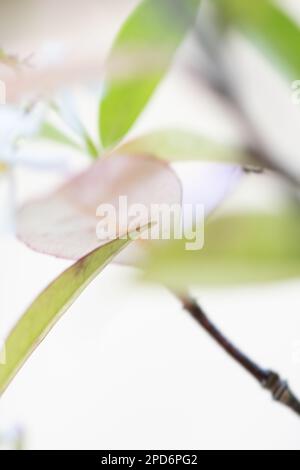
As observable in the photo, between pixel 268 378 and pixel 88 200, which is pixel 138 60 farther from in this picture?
pixel 268 378

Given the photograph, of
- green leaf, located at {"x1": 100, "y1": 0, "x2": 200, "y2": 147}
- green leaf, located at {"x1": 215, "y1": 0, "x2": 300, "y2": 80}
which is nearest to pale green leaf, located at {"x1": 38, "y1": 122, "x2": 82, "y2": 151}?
green leaf, located at {"x1": 100, "y1": 0, "x2": 200, "y2": 147}

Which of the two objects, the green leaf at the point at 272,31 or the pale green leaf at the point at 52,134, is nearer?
the green leaf at the point at 272,31

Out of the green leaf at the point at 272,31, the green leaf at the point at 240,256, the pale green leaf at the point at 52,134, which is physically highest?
the green leaf at the point at 272,31

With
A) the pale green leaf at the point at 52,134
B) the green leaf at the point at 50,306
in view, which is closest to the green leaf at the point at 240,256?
the green leaf at the point at 50,306

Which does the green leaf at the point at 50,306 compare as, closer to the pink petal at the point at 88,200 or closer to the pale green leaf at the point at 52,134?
the pink petal at the point at 88,200

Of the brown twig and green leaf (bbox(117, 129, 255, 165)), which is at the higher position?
green leaf (bbox(117, 129, 255, 165))

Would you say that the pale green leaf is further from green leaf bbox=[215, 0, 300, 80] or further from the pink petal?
green leaf bbox=[215, 0, 300, 80]
